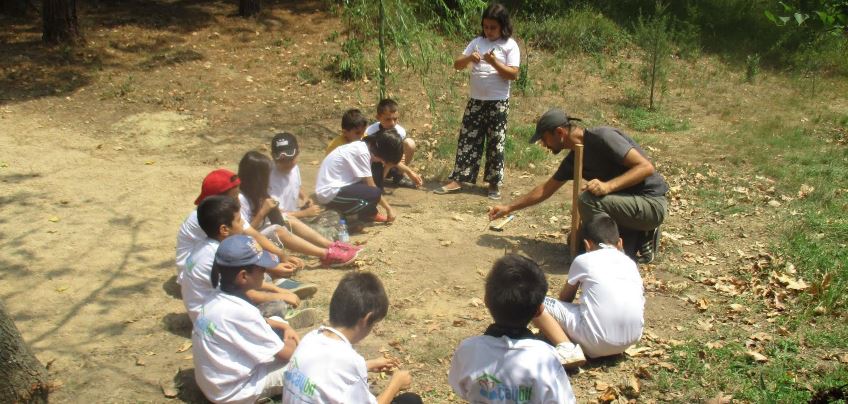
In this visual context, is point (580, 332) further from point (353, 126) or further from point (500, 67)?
point (500, 67)

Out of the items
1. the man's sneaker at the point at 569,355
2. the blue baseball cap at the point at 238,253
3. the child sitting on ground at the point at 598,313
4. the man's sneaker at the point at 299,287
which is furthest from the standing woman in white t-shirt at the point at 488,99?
the blue baseball cap at the point at 238,253

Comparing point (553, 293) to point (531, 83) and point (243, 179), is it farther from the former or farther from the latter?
point (531, 83)

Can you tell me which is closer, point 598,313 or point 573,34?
point 598,313

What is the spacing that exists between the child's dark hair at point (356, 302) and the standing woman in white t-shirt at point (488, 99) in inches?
173

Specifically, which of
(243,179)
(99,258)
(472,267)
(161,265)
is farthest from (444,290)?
(99,258)

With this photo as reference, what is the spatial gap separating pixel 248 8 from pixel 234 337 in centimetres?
1080

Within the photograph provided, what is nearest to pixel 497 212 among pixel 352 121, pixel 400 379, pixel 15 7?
pixel 352 121

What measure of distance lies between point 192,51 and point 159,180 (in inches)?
191

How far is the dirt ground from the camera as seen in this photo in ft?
16.7

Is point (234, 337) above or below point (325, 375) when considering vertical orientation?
below

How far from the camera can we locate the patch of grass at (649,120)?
11.2 meters

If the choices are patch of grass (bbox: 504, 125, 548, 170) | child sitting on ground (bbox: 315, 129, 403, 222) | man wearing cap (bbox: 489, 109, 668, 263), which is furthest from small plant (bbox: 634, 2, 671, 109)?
child sitting on ground (bbox: 315, 129, 403, 222)

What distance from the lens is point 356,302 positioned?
3693 mm

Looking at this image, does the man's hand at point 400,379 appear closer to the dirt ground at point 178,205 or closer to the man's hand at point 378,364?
the man's hand at point 378,364
